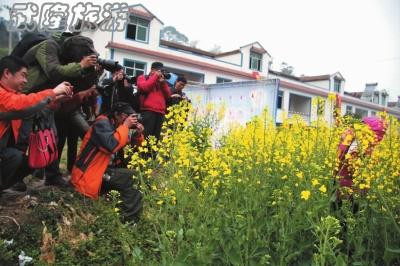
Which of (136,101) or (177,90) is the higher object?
(177,90)

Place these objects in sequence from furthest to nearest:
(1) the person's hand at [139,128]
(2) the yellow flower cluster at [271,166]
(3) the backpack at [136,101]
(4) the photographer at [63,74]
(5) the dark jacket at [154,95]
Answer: (5) the dark jacket at [154,95], (3) the backpack at [136,101], (1) the person's hand at [139,128], (4) the photographer at [63,74], (2) the yellow flower cluster at [271,166]

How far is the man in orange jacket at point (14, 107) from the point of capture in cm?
329

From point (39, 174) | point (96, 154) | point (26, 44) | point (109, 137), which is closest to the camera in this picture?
point (109, 137)

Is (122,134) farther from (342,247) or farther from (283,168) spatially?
(342,247)

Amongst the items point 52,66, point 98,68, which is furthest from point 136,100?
point 52,66

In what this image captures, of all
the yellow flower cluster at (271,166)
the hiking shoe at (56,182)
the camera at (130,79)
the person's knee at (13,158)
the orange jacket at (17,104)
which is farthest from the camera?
the camera at (130,79)

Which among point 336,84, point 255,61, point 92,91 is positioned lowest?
point 92,91

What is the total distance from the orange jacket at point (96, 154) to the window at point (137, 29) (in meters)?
20.3

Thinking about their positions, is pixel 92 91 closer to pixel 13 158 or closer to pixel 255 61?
pixel 13 158

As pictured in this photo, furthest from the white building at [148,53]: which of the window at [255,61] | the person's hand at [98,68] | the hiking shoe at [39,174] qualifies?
the person's hand at [98,68]

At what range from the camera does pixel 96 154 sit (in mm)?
3910

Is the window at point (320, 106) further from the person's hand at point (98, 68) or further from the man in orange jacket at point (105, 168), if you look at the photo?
the person's hand at point (98, 68)

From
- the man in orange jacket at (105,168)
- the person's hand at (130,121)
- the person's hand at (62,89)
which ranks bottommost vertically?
the man in orange jacket at (105,168)

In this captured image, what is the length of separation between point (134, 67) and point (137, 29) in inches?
95.7
